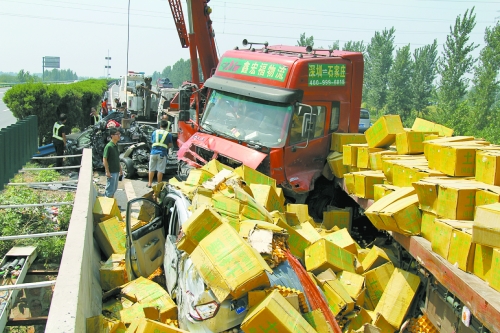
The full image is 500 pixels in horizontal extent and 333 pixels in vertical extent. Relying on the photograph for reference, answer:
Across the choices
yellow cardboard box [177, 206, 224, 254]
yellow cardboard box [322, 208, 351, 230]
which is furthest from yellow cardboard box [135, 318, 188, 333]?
yellow cardboard box [322, 208, 351, 230]

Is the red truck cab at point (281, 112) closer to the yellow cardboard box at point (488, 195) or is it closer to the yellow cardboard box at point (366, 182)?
the yellow cardboard box at point (366, 182)

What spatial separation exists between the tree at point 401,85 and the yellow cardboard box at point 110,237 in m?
46.5

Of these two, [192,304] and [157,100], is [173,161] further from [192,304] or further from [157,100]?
[157,100]

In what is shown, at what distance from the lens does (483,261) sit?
3988mm

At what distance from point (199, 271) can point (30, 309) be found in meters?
2.71

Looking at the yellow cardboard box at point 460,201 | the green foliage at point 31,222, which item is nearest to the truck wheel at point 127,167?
the green foliage at point 31,222

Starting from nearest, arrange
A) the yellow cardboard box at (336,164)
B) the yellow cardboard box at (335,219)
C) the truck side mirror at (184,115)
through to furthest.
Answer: the yellow cardboard box at (335,219) < the yellow cardboard box at (336,164) < the truck side mirror at (184,115)

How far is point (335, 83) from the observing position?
8773mm

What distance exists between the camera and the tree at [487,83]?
35062 mm

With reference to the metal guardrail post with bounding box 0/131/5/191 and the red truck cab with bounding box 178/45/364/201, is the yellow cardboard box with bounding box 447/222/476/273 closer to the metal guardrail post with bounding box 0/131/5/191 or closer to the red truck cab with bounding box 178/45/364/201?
the red truck cab with bounding box 178/45/364/201

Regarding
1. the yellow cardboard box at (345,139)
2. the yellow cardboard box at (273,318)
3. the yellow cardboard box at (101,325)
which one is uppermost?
the yellow cardboard box at (345,139)

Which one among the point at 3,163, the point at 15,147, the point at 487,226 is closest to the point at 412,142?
the point at 487,226

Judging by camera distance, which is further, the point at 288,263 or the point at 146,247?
the point at 146,247

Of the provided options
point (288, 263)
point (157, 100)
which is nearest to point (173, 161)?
point (288, 263)
